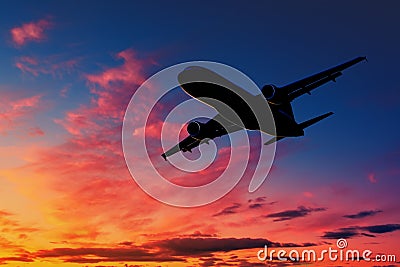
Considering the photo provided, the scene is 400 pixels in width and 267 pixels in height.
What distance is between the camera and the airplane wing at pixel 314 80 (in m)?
70.4

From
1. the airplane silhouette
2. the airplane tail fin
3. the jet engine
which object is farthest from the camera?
the jet engine

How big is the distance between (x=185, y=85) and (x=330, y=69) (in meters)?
19.0

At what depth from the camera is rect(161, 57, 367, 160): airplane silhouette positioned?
217ft

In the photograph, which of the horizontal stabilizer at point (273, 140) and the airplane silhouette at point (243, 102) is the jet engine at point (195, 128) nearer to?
the airplane silhouette at point (243, 102)

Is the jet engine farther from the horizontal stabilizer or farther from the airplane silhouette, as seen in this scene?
the horizontal stabilizer

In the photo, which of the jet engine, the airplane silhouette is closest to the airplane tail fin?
the airplane silhouette

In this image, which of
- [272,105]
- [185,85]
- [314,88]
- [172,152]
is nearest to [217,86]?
[185,85]

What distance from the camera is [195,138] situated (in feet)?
269

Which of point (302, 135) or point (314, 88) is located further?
point (302, 135)

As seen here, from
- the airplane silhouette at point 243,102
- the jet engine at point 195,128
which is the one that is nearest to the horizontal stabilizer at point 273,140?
the airplane silhouette at point 243,102

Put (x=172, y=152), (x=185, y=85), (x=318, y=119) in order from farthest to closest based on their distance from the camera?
(x=172, y=152), (x=318, y=119), (x=185, y=85)

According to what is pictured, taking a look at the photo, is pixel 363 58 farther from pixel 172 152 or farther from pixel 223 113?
pixel 172 152

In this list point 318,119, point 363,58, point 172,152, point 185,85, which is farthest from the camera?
point 172,152

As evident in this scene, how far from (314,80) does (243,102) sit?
392 inches
